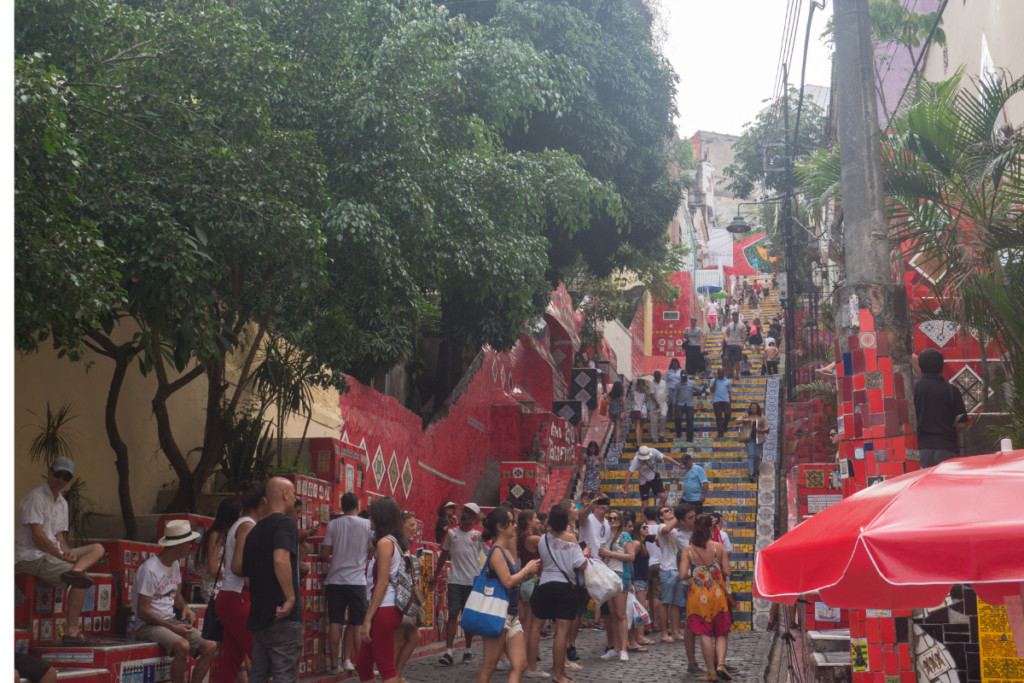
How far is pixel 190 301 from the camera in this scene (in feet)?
24.1

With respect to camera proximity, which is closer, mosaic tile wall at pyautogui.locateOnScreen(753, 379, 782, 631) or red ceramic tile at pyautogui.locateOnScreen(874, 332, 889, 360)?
red ceramic tile at pyautogui.locateOnScreen(874, 332, 889, 360)

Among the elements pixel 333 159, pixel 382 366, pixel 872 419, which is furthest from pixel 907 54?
pixel 872 419

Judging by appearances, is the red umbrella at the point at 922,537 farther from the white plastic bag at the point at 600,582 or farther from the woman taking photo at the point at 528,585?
the woman taking photo at the point at 528,585

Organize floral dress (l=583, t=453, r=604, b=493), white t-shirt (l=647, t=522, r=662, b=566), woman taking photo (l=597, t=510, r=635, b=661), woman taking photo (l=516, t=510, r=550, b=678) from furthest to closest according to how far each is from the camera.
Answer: floral dress (l=583, t=453, r=604, b=493) < white t-shirt (l=647, t=522, r=662, b=566) < woman taking photo (l=597, t=510, r=635, b=661) < woman taking photo (l=516, t=510, r=550, b=678)

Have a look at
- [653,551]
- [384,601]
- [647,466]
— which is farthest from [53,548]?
[647,466]

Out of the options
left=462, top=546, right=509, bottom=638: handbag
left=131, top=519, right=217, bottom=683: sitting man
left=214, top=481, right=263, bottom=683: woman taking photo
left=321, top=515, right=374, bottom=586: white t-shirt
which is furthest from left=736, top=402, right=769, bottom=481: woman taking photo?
left=214, top=481, right=263, bottom=683: woman taking photo

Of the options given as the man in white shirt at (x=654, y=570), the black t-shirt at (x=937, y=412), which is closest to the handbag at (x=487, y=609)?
the black t-shirt at (x=937, y=412)

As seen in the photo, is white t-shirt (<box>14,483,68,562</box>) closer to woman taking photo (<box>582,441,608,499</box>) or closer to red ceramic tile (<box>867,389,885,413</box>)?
red ceramic tile (<box>867,389,885,413</box>)

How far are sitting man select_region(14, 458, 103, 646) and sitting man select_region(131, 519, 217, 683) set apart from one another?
0.40 metres

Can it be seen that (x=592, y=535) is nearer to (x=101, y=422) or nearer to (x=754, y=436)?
(x=101, y=422)

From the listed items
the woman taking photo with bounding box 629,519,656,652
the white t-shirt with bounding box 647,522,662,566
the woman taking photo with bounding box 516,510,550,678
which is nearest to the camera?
the woman taking photo with bounding box 516,510,550,678

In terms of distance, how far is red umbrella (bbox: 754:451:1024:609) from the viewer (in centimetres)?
362

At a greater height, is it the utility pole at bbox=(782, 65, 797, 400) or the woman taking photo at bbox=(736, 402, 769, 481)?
the utility pole at bbox=(782, 65, 797, 400)

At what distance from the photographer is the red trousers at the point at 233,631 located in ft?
22.5
